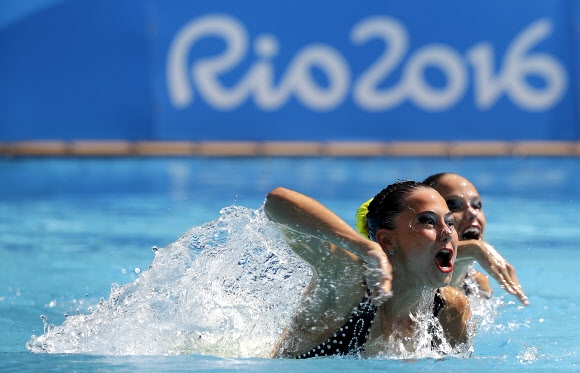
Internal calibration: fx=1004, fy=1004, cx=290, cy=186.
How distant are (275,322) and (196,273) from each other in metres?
0.36

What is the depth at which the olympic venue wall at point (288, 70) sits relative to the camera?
9828 millimetres

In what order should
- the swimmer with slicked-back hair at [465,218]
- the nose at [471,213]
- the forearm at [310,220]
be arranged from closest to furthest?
the forearm at [310,220], the swimmer with slicked-back hair at [465,218], the nose at [471,213]

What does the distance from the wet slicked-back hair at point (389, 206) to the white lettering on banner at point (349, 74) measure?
22.5 feet

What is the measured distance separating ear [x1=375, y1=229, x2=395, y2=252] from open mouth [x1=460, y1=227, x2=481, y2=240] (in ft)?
2.64

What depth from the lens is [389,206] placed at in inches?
119

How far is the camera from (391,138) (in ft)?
33.0

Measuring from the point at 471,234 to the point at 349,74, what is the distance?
20.6 feet

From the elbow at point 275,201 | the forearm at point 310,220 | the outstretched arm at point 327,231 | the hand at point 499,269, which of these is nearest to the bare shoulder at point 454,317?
the hand at point 499,269

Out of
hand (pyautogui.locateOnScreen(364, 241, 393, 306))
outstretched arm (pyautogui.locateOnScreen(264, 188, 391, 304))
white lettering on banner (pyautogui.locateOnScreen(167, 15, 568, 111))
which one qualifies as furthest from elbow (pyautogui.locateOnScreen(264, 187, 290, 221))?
white lettering on banner (pyautogui.locateOnScreen(167, 15, 568, 111))

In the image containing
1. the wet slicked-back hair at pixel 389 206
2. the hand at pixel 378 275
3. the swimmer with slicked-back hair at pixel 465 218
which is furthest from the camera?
the swimmer with slicked-back hair at pixel 465 218

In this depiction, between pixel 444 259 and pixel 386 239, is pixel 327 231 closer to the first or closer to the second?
pixel 386 239

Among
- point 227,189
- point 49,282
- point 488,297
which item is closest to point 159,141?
point 227,189

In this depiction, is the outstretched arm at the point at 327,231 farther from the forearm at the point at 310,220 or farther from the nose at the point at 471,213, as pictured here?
the nose at the point at 471,213

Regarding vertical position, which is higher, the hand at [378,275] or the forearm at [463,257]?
the forearm at [463,257]
